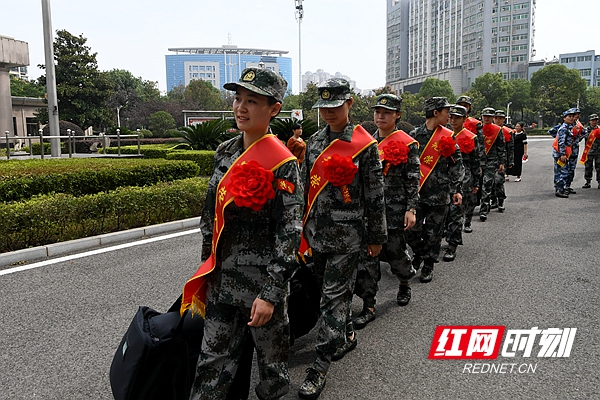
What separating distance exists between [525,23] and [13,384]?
11812 cm

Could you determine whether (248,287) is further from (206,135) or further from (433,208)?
(206,135)

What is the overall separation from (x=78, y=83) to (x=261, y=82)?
127ft

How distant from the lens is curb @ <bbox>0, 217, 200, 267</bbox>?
5.91 m

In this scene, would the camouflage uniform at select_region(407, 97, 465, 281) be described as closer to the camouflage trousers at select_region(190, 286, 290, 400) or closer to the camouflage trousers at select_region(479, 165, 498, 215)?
the camouflage trousers at select_region(190, 286, 290, 400)

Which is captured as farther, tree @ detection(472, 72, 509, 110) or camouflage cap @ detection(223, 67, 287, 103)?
tree @ detection(472, 72, 509, 110)

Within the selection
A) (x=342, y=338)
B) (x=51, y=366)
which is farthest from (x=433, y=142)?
(x=51, y=366)

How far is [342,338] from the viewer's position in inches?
129

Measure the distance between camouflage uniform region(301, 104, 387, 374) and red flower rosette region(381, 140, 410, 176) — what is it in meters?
1.04

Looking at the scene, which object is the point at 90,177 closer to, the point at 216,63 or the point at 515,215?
the point at 515,215

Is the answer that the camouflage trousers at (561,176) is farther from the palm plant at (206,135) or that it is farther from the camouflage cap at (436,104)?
the palm plant at (206,135)

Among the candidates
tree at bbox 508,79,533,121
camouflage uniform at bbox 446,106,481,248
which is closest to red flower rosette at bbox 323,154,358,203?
camouflage uniform at bbox 446,106,481,248

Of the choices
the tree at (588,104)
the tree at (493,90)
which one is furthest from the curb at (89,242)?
the tree at (588,104)

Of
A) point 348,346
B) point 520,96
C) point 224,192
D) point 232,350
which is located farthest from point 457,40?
point 232,350

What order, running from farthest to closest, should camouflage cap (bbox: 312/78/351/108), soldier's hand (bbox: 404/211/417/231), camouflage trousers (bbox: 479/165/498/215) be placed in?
camouflage trousers (bbox: 479/165/498/215)
soldier's hand (bbox: 404/211/417/231)
camouflage cap (bbox: 312/78/351/108)
